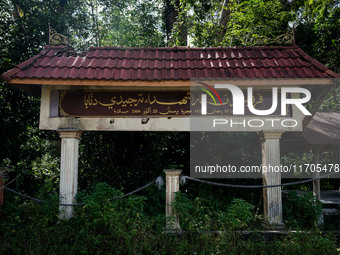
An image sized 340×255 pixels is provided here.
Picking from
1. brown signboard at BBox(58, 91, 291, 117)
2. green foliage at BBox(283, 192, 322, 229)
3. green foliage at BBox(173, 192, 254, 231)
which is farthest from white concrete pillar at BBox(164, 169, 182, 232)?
green foliage at BBox(283, 192, 322, 229)

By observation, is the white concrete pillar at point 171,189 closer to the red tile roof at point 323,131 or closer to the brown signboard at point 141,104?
the brown signboard at point 141,104

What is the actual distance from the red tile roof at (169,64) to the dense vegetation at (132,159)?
1389mm

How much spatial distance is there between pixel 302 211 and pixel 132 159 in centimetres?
481

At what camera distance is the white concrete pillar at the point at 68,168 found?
5.73 meters

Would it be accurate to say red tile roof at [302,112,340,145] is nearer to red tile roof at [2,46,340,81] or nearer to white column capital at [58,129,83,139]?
red tile roof at [2,46,340,81]

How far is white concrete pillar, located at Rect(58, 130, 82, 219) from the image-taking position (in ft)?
18.8

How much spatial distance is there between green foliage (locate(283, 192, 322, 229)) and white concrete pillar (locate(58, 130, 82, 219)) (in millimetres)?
4345

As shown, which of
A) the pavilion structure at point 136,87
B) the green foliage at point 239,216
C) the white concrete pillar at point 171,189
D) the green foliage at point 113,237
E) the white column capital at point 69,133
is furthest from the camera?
the white column capital at point 69,133

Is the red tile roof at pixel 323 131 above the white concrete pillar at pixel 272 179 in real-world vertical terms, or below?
above

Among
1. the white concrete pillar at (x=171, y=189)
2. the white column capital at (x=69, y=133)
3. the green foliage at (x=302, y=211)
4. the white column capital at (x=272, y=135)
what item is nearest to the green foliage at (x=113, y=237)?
the white concrete pillar at (x=171, y=189)

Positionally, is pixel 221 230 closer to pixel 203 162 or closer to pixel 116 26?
pixel 203 162

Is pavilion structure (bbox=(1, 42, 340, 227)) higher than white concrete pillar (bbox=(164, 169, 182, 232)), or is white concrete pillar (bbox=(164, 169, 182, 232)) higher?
pavilion structure (bbox=(1, 42, 340, 227))

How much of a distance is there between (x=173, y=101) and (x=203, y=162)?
342cm

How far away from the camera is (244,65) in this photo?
19.6 feet
